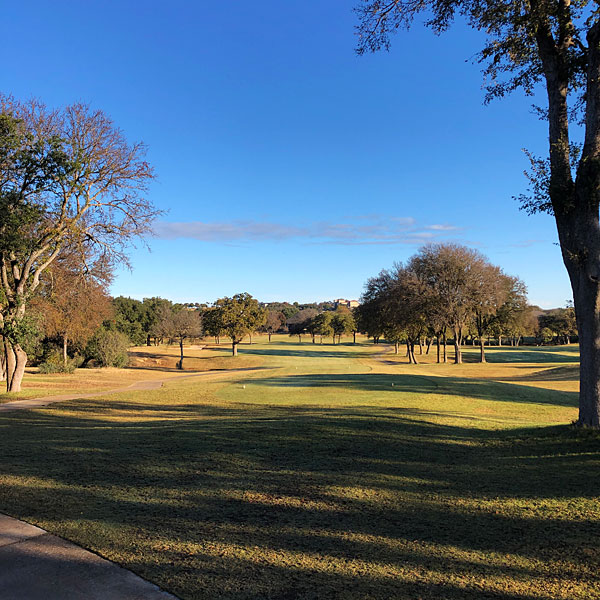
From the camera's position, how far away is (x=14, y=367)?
65.6ft

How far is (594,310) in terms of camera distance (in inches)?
345

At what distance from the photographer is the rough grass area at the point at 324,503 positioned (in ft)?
11.3

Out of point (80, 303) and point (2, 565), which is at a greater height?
point (80, 303)

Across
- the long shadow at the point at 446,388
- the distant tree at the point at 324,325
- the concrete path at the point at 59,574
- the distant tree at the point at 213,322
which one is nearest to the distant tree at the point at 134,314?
the distant tree at the point at 213,322

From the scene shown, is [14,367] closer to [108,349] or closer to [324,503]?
[324,503]

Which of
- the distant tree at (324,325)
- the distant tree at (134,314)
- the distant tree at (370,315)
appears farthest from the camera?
the distant tree at (324,325)

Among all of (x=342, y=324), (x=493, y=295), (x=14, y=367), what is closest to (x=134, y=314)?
(x=342, y=324)

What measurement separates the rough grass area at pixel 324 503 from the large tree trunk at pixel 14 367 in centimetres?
1083

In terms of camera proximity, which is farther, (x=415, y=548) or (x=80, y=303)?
(x=80, y=303)

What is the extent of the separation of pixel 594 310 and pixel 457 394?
37.7 feet

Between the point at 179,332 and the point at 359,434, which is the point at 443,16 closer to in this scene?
the point at 359,434

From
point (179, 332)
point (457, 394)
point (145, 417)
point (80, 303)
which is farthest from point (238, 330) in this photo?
point (145, 417)

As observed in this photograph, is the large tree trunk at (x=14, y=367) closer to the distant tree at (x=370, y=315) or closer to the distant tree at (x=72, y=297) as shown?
the distant tree at (x=72, y=297)

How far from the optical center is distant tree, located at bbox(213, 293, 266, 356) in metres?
61.8
